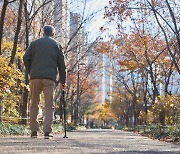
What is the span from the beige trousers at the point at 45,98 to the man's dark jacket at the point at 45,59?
0.11 m

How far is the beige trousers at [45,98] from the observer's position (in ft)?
21.0

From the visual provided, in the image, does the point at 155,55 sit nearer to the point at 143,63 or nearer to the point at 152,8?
the point at 143,63

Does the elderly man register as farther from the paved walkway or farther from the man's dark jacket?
the paved walkway

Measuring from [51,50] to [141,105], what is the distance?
35617 mm

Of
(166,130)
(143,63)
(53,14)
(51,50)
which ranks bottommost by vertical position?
(166,130)

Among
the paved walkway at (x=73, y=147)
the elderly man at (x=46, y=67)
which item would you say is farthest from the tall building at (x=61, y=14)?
the paved walkway at (x=73, y=147)

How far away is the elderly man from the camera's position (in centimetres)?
632

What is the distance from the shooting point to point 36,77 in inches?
250

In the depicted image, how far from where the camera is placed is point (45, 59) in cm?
630

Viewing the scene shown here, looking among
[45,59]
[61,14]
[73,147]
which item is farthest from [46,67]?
[61,14]

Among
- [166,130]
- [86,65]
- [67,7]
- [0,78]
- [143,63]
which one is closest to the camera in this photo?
[0,78]

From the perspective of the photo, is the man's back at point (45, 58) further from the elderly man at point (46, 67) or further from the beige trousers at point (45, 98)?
the beige trousers at point (45, 98)

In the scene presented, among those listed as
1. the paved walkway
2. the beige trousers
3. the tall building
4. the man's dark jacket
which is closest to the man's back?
the man's dark jacket

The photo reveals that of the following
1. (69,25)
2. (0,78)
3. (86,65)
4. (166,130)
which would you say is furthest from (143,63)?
(0,78)
